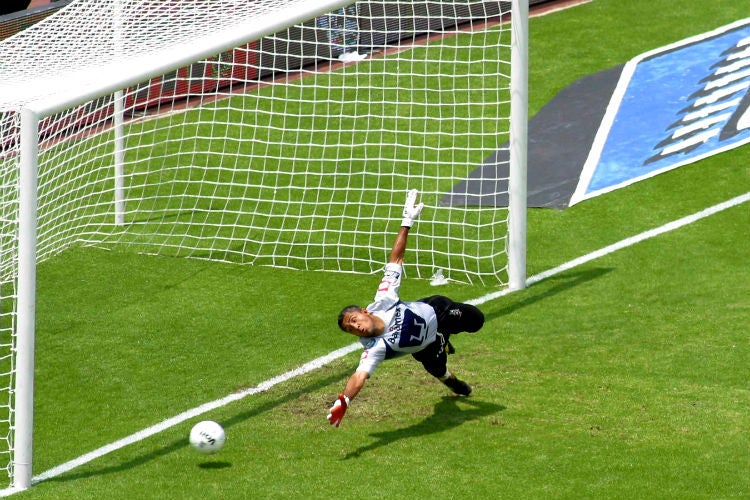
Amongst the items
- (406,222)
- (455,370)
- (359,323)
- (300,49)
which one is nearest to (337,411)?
(359,323)

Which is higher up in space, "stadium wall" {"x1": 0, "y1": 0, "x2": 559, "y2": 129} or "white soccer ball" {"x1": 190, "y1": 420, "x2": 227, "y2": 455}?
Answer: "stadium wall" {"x1": 0, "y1": 0, "x2": 559, "y2": 129}

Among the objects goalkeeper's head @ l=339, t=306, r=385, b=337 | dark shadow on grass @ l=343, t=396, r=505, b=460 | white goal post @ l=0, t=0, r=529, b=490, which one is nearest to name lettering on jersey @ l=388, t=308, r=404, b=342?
goalkeeper's head @ l=339, t=306, r=385, b=337

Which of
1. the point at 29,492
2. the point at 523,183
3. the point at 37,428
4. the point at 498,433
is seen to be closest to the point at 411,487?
the point at 498,433

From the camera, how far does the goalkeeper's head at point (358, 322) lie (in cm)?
898

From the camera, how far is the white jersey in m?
9.22

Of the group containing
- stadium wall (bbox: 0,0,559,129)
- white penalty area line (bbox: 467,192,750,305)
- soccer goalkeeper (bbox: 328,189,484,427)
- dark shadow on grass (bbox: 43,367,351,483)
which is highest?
stadium wall (bbox: 0,0,559,129)

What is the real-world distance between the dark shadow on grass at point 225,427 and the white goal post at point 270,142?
119 cm

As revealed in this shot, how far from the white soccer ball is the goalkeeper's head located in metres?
1.22

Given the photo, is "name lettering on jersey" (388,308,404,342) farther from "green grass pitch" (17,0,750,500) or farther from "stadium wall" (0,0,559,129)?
"stadium wall" (0,0,559,129)

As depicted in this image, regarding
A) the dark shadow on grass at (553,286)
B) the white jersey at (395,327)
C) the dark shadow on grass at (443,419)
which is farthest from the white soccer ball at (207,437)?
the dark shadow on grass at (553,286)

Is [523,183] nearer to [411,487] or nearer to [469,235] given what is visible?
[469,235]

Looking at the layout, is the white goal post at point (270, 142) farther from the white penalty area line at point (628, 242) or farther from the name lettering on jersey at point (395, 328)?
the name lettering on jersey at point (395, 328)

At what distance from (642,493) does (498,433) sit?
1428 millimetres

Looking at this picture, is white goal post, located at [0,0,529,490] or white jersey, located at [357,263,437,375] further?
white goal post, located at [0,0,529,490]
